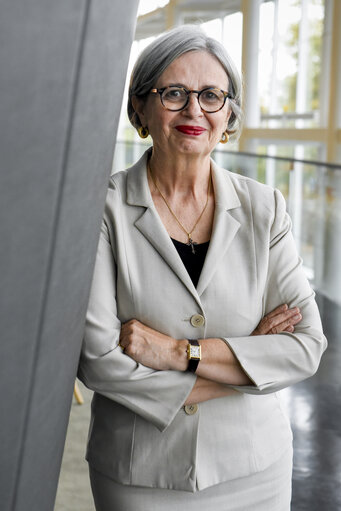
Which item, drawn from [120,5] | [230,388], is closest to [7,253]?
[120,5]

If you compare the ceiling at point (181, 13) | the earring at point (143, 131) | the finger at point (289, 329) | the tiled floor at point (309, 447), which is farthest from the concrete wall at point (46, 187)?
the ceiling at point (181, 13)

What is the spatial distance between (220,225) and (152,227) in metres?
0.18

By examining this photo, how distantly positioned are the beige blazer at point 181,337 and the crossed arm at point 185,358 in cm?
2

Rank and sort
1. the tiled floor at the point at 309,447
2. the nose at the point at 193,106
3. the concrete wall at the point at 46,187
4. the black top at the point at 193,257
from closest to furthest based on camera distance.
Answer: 1. the concrete wall at the point at 46,187
2. the nose at the point at 193,106
3. the black top at the point at 193,257
4. the tiled floor at the point at 309,447

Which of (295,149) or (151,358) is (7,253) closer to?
(151,358)

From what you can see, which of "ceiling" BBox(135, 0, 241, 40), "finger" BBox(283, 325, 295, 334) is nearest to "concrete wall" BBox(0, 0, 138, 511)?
"finger" BBox(283, 325, 295, 334)

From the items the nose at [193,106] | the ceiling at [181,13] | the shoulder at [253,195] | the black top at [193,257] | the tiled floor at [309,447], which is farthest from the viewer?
the ceiling at [181,13]

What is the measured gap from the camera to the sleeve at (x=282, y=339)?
5.76ft

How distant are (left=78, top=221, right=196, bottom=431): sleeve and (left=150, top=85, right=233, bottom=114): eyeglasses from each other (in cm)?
44

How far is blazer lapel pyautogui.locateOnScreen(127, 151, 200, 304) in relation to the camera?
1.72 meters

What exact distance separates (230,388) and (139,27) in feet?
64.5

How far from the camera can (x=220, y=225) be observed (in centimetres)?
180

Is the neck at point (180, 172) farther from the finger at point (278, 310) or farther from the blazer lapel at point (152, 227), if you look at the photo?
the finger at point (278, 310)

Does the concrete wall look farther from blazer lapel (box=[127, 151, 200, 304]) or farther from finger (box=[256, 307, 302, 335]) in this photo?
finger (box=[256, 307, 302, 335])
